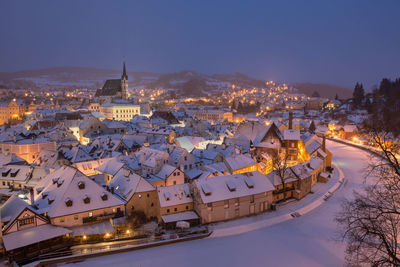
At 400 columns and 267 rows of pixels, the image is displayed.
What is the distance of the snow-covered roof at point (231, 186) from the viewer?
85.4 ft

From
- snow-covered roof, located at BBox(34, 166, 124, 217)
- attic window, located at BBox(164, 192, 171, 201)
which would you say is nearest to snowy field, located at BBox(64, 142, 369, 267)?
attic window, located at BBox(164, 192, 171, 201)

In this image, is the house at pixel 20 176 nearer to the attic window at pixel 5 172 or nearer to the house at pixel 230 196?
the attic window at pixel 5 172

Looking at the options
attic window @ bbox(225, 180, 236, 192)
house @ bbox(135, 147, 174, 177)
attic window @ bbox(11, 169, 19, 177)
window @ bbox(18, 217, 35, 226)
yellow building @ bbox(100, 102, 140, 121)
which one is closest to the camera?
window @ bbox(18, 217, 35, 226)

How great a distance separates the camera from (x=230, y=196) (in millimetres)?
26531

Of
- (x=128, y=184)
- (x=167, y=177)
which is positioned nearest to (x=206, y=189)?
(x=167, y=177)

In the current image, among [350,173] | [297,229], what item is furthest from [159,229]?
[350,173]

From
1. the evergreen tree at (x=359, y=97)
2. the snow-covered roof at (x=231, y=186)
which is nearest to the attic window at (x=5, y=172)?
the snow-covered roof at (x=231, y=186)

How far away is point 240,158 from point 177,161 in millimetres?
8184

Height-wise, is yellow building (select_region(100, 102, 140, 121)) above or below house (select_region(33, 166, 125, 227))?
above

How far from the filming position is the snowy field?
20.5m

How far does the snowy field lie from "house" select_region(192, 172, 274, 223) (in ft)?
8.94

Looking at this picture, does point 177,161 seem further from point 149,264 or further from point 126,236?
point 149,264

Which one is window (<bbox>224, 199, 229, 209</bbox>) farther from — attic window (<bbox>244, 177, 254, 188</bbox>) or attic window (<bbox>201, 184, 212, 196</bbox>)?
attic window (<bbox>244, 177, 254, 188</bbox>)

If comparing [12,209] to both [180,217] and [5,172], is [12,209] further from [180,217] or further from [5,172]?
[5,172]
